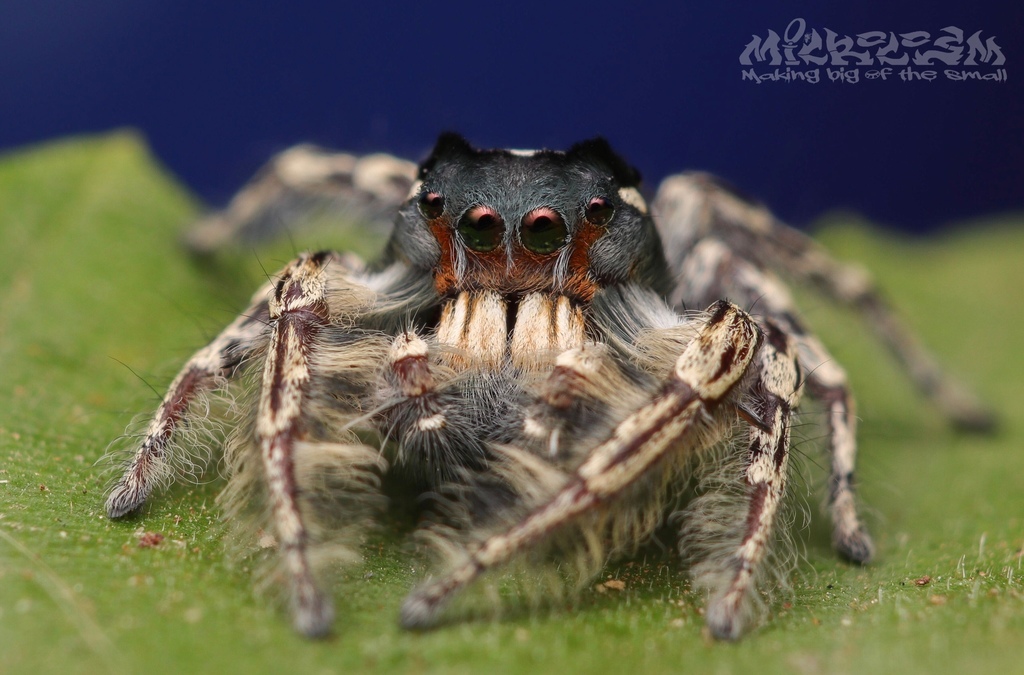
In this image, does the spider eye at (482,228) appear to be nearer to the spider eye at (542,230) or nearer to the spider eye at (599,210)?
the spider eye at (542,230)

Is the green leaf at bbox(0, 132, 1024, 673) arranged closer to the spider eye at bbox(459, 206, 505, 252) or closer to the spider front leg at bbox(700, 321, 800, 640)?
the spider front leg at bbox(700, 321, 800, 640)

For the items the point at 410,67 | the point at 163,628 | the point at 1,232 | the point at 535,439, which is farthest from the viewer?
the point at 410,67

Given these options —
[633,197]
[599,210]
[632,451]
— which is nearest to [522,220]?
[599,210]

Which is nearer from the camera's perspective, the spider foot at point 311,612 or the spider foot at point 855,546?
the spider foot at point 311,612

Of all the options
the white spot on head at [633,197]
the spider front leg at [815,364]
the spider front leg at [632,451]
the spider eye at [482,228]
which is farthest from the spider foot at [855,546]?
the spider eye at [482,228]

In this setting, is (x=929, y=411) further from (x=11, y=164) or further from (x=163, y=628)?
(x=11, y=164)

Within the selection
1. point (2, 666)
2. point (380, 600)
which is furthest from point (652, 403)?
point (2, 666)

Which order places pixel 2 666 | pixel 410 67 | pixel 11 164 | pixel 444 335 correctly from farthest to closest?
1. pixel 410 67
2. pixel 11 164
3. pixel 444 335
4. pixel 2 666
